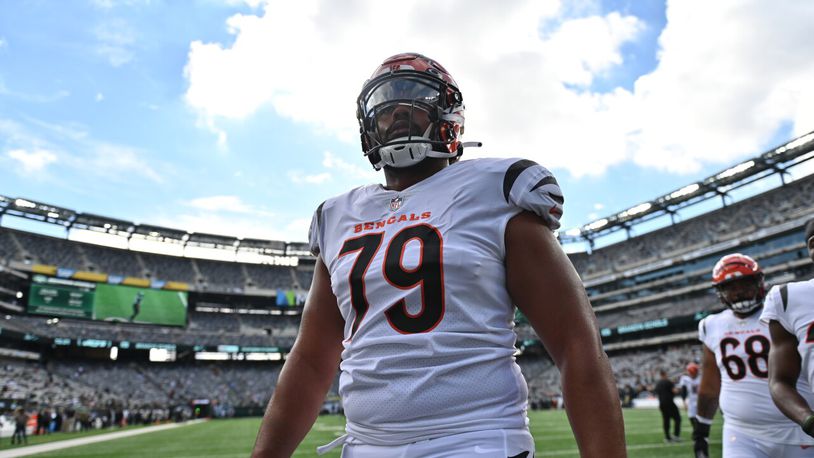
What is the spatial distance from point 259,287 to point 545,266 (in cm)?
4940

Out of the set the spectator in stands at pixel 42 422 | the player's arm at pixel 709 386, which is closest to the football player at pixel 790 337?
the player's arm at pixel 709 386

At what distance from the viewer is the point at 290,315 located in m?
50.0

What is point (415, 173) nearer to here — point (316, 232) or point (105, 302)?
point (316, 232)

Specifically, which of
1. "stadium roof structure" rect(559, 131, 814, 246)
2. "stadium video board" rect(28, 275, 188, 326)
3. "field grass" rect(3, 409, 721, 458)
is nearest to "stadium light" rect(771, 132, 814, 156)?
"stadium roof structure" rect(559, 131, 814, 246)

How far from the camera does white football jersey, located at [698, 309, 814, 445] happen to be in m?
3.88

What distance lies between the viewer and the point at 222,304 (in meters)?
48.2

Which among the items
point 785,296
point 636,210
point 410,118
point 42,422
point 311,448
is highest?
point 636,210

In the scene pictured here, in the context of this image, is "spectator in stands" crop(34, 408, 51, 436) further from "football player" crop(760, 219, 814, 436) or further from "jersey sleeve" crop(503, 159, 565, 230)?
"jersey sleeve" crop(503, 159, 565, 230)

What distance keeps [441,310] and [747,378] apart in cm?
399

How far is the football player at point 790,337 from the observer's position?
10.1ft

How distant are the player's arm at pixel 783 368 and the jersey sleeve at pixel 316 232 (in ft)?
8.98

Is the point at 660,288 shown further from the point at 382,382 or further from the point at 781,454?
the point at 382,382

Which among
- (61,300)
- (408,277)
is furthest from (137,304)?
(408,277)

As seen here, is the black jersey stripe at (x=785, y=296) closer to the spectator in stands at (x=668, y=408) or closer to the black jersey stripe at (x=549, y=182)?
the black jersey stripe at (x=549, y=182)
